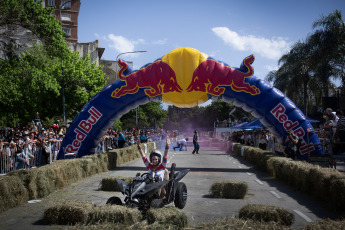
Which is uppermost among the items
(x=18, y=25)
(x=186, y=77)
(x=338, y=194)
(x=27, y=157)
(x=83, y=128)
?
(x=18, y=25)

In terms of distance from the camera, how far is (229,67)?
19.1 meters

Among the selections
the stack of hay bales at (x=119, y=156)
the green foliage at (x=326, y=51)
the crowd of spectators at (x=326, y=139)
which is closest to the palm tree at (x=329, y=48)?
the green foliage at (x=326, y=51)

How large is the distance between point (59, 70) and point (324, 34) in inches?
930

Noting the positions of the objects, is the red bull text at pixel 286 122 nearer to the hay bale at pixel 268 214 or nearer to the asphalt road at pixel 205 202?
the asphalt road at pixel 205 202

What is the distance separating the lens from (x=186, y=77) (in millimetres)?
19016

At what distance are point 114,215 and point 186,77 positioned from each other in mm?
13583

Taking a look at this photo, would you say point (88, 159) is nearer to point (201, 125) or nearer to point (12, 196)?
point (12, 196)

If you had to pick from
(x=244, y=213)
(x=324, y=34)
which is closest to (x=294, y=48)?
(x=324, y=34)

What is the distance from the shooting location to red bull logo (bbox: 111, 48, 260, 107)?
744 inches

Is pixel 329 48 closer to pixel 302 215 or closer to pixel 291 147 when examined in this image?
pixel 291 147

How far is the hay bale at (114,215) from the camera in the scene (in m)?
6.01

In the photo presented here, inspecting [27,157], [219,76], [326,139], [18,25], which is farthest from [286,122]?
[18,25]

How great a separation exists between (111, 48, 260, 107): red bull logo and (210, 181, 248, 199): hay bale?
375 inches

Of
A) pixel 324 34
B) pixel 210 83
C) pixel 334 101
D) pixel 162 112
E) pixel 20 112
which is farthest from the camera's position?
pixel 162 112
